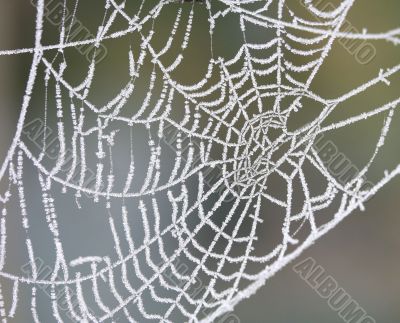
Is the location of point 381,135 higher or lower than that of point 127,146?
lower

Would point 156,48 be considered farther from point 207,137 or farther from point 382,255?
point 382,255

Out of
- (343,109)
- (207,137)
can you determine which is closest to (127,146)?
(207,137)

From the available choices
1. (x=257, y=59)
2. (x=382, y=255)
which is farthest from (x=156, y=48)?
(x=382, y=255)

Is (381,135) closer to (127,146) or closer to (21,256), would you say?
(127,146)

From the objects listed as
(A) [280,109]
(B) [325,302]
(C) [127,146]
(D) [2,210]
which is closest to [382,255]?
(B) [325,302]

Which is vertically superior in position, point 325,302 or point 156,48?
point 156,48

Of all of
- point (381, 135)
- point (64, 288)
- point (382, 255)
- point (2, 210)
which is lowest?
point (382, 255)
